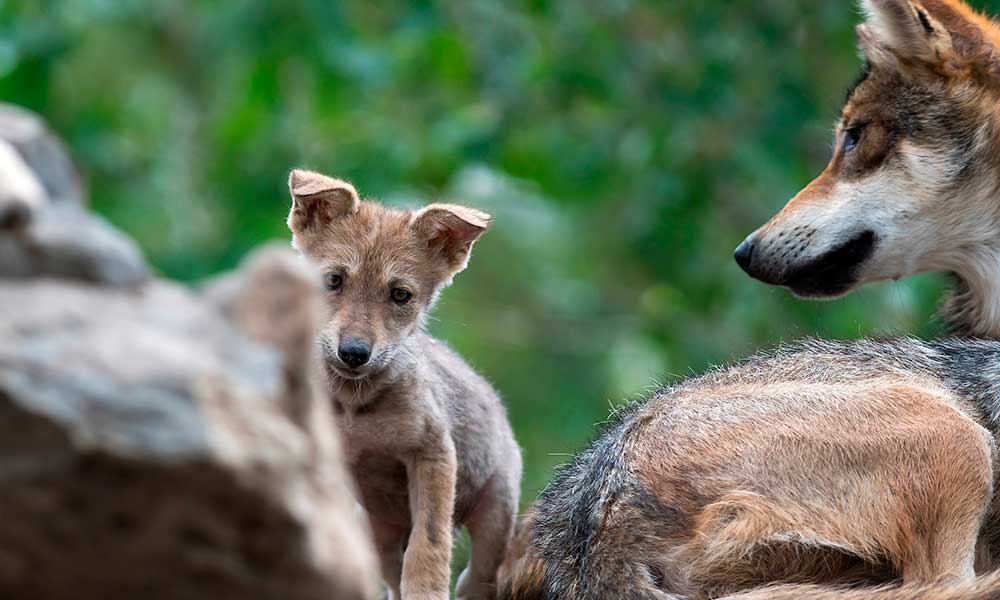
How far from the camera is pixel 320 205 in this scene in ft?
16.3

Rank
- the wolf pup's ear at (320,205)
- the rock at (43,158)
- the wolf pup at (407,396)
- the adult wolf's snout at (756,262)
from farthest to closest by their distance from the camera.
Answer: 1. the adult wolf's snout at (756,262)
2. the wolf pup's ear at (320,205)
3. the wolf pup at (407,396)
4. the rock at (43,158)

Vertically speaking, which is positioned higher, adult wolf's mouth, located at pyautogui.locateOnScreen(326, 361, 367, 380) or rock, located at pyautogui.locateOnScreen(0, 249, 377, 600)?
adult wolf's mouth, located at pyautogui.locateOnScreen(326, 361, 367, 380)

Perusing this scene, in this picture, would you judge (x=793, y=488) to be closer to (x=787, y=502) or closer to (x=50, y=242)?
(x=787, y=502)

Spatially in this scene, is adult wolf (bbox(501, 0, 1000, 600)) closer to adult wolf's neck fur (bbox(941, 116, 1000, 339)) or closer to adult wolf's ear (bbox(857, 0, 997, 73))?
adult wolf's neck fur (bbox(941, 116, 1000, 339))

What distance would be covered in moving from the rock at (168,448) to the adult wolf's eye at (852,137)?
4210 mm

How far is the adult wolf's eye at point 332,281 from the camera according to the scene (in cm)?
472

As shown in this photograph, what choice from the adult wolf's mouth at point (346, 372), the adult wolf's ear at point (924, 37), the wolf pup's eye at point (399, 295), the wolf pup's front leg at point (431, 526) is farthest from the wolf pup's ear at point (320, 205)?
the adult wolf's ear at point (924, 37)

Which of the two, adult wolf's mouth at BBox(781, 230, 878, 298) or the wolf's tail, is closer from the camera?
the wolf's tail

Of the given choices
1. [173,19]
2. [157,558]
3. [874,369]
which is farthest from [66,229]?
[173,19]

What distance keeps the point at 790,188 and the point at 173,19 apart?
811 centimetres

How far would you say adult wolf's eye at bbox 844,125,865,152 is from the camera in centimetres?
633

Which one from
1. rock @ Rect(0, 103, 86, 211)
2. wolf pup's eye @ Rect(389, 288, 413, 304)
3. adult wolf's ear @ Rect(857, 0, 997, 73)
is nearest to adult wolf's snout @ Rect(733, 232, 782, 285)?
adult wolf's ear @ Rect(857, 0, 997, 73)

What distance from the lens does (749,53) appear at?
46.6 feet

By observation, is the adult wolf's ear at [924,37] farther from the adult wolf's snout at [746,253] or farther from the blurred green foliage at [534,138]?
the blurred green foliage at [534,138]
